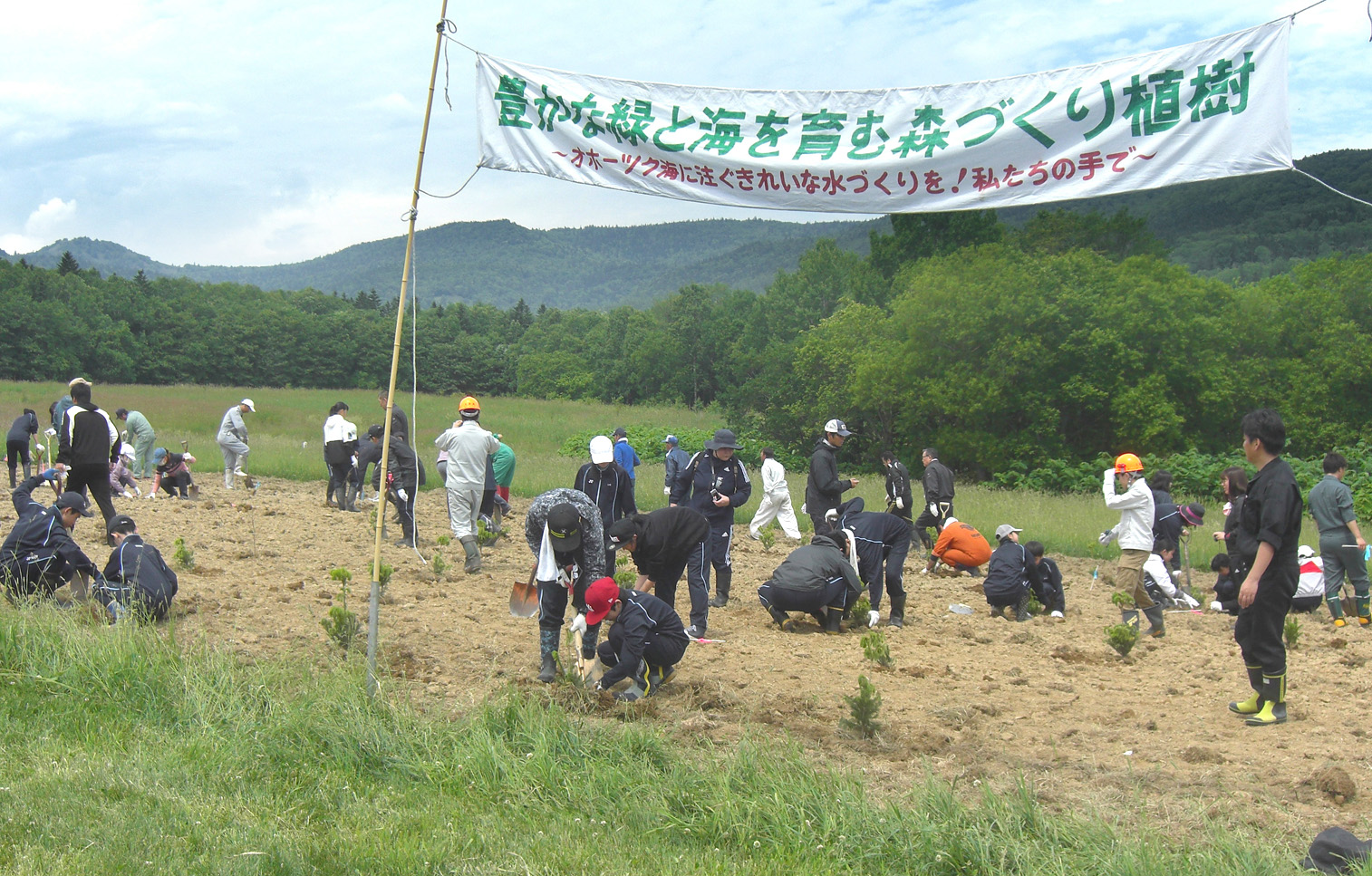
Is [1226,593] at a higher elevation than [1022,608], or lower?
higher

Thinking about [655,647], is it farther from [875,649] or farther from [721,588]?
[721,588]

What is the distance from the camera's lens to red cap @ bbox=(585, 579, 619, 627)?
21.4ft

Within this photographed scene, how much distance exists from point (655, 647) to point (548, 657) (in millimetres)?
793

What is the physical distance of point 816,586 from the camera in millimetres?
8977

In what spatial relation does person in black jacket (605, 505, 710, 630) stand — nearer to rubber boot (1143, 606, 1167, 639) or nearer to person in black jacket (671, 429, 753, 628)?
person in black jacket (671, 429, 753, 628)

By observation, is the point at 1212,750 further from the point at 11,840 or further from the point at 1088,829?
the point at 11,840

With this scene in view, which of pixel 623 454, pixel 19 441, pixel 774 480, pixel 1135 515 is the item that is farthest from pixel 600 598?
pixel 19 441

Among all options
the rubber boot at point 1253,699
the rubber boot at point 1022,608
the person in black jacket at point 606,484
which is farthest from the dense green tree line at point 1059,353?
the rubber boot at point 1253,699

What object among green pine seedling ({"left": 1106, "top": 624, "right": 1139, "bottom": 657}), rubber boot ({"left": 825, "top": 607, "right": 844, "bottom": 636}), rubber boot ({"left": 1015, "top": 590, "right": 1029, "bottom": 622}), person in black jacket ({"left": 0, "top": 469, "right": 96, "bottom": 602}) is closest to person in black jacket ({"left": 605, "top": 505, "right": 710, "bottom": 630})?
rubber boot ({"left": 825, "top": 607, "right": 844, "bottom": 636})

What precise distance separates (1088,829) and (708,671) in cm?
357

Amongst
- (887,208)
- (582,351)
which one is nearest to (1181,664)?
(887,208)

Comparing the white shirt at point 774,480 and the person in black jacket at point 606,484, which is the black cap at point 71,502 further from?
the white shirt at point 774,480

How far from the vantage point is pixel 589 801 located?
493 centimetres

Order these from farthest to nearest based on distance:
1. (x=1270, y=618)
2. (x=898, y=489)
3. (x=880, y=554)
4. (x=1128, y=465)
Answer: (x=898, y=489)
(x=880, y=554)
(x=1128, y=465)
(x=1270, y=618)
